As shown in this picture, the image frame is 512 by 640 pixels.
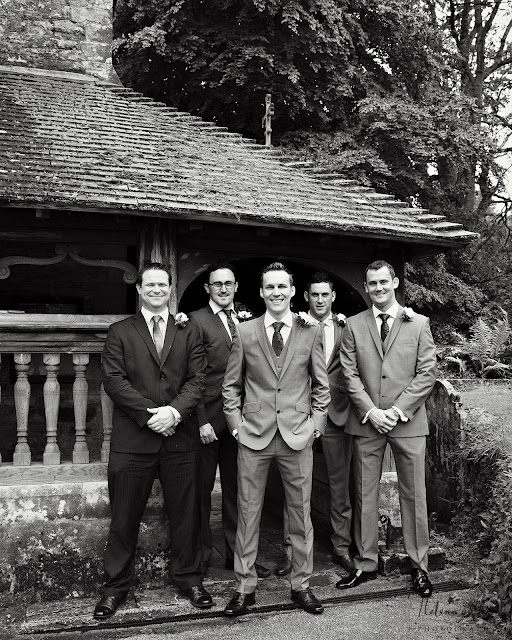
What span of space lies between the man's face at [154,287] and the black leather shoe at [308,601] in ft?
7.31

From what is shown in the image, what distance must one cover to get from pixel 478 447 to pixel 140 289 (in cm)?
344

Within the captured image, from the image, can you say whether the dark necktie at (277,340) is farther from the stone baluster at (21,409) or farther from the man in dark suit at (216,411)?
the stone baluster at (21,409)

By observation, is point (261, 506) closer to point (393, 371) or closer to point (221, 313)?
point (393, 371)

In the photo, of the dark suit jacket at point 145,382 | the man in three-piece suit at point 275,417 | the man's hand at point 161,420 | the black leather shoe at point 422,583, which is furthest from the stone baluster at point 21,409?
the black leather shoe at point 422,583

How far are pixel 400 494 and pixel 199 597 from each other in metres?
1.64

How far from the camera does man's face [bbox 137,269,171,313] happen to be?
475 centimetres

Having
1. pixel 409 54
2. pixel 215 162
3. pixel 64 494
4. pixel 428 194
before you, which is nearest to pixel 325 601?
pixel 64 494

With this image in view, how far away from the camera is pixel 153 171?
636cm

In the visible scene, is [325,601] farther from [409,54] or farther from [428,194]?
[409,54]

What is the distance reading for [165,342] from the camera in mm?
4797

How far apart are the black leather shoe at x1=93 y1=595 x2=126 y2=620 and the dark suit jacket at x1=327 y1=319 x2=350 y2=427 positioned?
2.11 m

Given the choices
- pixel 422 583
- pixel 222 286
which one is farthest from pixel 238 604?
pixel 222 286

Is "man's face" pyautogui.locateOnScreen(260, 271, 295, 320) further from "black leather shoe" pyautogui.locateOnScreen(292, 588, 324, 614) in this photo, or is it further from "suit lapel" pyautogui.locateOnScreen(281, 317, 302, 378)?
"black leather shoe" pyautogui.locateOnScreen(292, 588, 324, 614)

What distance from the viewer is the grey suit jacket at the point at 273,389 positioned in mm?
4652
